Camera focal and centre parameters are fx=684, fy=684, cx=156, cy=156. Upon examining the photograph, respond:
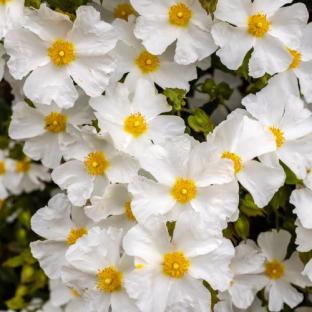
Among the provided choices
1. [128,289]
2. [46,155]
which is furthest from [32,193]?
[128,289]

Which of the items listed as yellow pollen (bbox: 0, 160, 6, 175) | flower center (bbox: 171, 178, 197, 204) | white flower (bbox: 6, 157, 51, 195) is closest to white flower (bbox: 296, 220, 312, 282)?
flower center (bbox: 171, 178, 197, 204)

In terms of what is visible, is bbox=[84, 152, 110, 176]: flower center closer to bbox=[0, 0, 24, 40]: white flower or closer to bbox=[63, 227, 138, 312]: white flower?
bbox=[63, 227, 138, 312]: white flower

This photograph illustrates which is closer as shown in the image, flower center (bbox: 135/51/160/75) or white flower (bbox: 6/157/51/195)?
flower center (bbox: 135/51/160/75)

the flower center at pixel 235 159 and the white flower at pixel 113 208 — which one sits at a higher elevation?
the flower center at pixel 235 159

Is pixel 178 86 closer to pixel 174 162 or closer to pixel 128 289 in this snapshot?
pixel 174 162

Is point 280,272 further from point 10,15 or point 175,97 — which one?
point 10,15

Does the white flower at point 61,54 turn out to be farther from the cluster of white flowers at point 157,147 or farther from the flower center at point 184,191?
the flower center at point 184,191

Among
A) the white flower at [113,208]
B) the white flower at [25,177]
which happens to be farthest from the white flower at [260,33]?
the white flower at [25,177]
